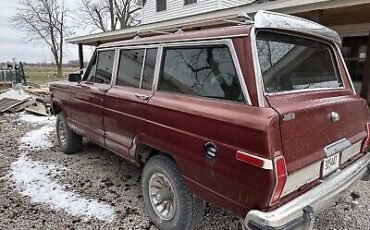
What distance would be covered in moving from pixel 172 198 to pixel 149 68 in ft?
4.65

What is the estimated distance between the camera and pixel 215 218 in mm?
3414

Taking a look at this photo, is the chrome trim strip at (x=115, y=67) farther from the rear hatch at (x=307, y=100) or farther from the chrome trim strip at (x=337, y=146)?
the chrome trim strip at (x=337, y=146)

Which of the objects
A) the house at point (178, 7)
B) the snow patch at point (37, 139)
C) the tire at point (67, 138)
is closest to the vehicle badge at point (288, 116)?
the tire at point (67, 138)

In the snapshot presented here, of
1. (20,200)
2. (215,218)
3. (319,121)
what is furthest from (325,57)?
A: (20,200)

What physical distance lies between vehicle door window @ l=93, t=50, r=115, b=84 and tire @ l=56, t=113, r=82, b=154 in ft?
4.77

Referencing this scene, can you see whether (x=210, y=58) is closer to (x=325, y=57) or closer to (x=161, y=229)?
(x=325, y=57)

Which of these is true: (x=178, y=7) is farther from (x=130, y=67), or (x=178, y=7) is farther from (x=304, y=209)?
(x=304, y=209)

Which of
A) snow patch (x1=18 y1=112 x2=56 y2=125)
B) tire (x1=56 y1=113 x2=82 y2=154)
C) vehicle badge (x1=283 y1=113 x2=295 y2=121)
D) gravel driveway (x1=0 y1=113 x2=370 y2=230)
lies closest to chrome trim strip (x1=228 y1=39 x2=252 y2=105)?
vehicle badge (x1=283 y1=113 x2=295 y2=121)

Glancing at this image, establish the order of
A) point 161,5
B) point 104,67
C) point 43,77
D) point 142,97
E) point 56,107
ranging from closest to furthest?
point 142,97 → point 104,67 → point 56,107 → point 161,5 → point 43,77

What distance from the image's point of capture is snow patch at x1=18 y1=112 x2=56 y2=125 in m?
8.82

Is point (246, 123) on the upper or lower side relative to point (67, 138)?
upper

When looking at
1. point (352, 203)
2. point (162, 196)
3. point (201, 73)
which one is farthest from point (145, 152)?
point (352, 203)

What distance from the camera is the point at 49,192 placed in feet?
13.4

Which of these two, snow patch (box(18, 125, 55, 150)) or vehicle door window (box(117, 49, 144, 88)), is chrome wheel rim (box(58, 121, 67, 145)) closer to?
snow patch (box(18, 125, 55, 150))
